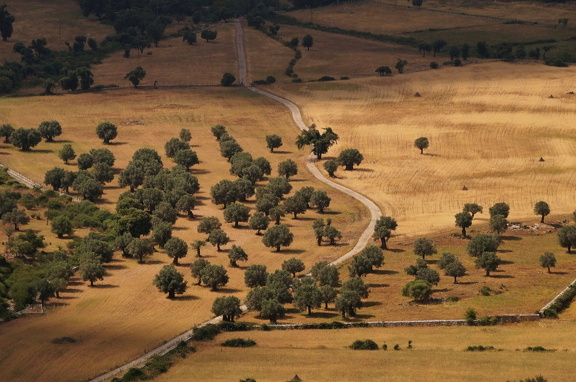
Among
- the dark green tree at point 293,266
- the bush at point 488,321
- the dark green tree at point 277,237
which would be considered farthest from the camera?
the dark green tree at point 277,237

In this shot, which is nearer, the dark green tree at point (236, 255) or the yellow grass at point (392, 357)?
the yellow grass at point (392, 357)

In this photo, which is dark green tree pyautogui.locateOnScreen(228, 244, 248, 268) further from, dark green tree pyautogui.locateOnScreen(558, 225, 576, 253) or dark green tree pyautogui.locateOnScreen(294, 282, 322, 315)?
dark green tree pyautogui.locateOnScreen(558, 225, 576, 253)

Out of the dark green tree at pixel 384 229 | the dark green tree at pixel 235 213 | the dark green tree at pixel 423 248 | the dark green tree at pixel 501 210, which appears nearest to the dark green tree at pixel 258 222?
the dark green tree at pixel 235 213

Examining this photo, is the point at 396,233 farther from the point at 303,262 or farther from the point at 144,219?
the point at 144,219

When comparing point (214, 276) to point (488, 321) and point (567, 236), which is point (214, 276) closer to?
point (488, 321)

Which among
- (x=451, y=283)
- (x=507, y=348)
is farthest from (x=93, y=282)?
(x=507, y=348)

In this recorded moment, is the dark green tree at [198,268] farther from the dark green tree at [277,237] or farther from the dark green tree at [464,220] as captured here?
the dark green tree at [464,220]

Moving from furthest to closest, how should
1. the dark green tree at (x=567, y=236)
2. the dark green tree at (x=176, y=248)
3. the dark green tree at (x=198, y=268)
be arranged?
1. the dark green tree at (x=567, y=236)
2. the dark green tree at (x=176, y=248)
3. the dark green tree at (x=198, y=268)
